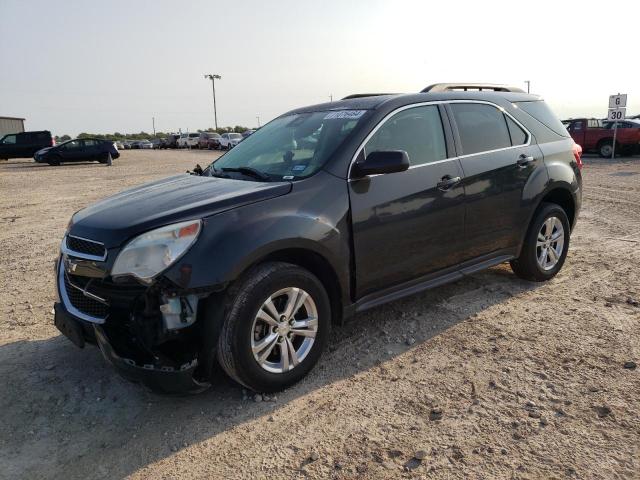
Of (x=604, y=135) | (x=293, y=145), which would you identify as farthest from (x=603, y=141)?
(x=293, y=145)

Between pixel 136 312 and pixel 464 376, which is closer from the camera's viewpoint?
pixel 136 312

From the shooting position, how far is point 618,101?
1978 cm

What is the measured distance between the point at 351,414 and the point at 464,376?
0.86 metres

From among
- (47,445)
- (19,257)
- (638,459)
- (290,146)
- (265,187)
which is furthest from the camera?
(19,257)

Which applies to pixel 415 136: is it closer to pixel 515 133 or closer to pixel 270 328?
pixel 515 133

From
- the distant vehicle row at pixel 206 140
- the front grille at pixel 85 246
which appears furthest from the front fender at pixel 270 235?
the distant vehicle row at pixel 206 140

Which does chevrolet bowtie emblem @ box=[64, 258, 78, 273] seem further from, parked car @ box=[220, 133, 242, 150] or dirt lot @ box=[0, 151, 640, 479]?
parked car @ box=[220, 133, 242, 150]

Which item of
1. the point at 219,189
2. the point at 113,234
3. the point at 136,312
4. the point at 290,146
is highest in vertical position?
the point at 290,146

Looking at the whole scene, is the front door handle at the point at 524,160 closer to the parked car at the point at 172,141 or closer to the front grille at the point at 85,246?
the front grille at the point at 85,246

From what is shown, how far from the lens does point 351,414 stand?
2998 millimetres

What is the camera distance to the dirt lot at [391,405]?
102 inches

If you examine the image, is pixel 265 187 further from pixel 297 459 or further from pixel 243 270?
pixel 297 459

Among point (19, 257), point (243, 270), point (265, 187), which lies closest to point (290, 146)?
point (265, 187)

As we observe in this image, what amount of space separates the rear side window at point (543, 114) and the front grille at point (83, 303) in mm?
4080
